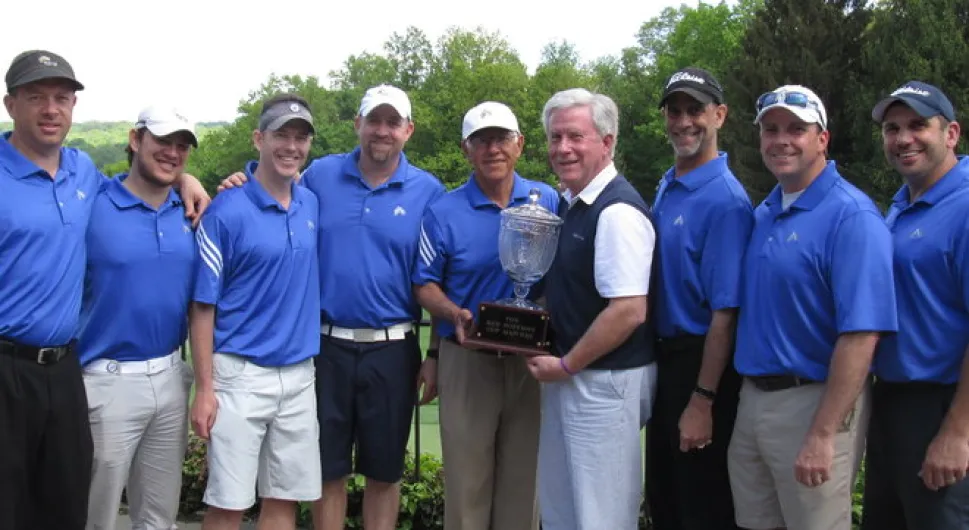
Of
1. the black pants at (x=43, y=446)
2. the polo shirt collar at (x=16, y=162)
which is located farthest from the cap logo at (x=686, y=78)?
the black pants at (x=43, y=446)

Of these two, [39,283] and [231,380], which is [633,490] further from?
[39,283]

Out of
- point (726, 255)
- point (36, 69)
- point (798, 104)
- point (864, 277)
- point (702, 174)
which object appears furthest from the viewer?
point (702, 174)

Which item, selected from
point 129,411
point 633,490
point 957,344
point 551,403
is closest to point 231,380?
point 129,411

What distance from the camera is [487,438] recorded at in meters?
4.72

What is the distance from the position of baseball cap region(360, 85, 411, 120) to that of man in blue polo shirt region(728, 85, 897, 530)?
183 centimetres

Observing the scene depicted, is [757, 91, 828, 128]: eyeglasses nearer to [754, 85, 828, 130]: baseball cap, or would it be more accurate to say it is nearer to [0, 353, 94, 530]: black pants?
[754, 85, 828, 130]: baseball cap

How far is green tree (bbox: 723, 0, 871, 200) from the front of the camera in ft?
116

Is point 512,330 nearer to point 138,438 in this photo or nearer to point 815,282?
point 815,282

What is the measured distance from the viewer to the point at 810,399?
363cm

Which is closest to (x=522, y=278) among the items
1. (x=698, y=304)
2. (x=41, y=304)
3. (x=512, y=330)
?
(x=512, y=330)

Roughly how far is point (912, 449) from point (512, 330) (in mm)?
1698

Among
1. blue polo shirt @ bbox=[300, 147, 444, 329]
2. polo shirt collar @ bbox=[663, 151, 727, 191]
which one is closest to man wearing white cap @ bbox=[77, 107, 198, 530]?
blue polo shirt @ bbox=[300, 147, 444, 329]

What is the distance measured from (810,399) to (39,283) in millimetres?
3198

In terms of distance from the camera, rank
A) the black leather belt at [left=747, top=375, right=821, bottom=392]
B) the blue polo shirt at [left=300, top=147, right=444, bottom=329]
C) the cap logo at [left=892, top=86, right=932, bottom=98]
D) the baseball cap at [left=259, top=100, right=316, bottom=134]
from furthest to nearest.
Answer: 1. the blue polo shirt at [left=300, top=147, right=444, bottom=329]
2. the baseball cap at [left=259, top=100, right=316, bottom=134]
3. the cap logo at [left=892, top=86, right=932, bottom=98]
4. the black leather belt at [left=747, top=375, right=821, bottom=392]
